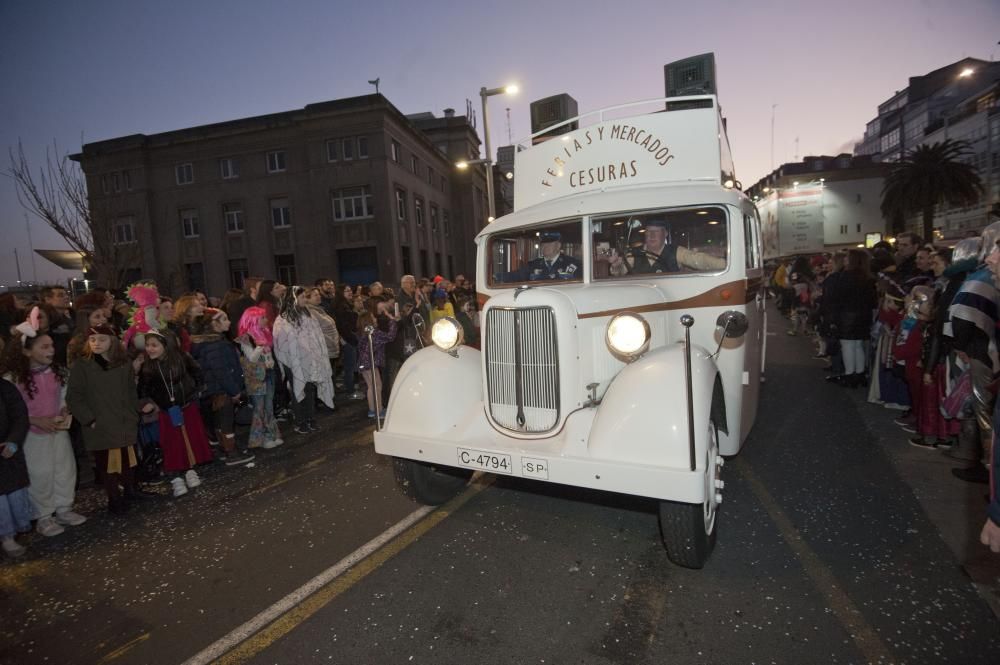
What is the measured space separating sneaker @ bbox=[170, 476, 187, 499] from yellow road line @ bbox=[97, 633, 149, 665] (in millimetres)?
2316

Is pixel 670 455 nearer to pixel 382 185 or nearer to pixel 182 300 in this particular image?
pixel 182 300

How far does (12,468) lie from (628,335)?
4766mm

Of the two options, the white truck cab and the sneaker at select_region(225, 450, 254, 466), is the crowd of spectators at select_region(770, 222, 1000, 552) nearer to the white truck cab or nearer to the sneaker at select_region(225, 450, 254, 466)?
the white truck cab

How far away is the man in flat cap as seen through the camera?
4422 mm

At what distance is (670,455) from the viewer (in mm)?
2797

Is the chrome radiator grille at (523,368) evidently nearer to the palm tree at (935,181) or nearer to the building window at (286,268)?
the building window at (286,268)

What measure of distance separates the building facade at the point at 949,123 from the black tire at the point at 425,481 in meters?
30.9

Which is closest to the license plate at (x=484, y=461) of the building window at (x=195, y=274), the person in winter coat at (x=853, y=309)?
the person in winter coat at (x=853, y=309)

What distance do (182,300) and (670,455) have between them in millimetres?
5839

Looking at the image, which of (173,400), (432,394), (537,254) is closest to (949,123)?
(537,254)

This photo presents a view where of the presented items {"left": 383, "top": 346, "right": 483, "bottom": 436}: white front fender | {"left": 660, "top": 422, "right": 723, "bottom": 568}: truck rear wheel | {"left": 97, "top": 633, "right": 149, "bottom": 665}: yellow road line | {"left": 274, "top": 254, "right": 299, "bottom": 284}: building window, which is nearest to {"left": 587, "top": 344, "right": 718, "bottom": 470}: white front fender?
{"left": 660, "top": 422, "right": 723, "bottom": 568}: truck rear wheel

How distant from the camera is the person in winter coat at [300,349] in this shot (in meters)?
6.52

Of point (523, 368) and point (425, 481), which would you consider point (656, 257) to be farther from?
point (425, 481)

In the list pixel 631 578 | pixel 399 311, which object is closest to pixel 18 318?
pixel 399 311
